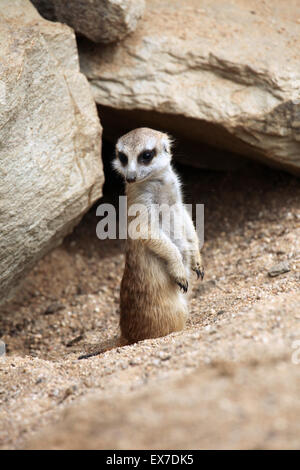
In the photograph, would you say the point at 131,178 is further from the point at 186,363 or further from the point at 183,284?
the point at 186,363

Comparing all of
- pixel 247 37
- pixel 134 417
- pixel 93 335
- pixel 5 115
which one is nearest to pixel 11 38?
pixel 5 115

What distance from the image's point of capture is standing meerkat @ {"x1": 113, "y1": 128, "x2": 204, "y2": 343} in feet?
9.91

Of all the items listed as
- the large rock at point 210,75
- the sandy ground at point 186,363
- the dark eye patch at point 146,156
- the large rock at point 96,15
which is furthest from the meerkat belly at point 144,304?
the large rock at point 96,15

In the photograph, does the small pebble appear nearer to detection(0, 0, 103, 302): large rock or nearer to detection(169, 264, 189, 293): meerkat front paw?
detection(169, 264, 189, 293): meerkat front paw

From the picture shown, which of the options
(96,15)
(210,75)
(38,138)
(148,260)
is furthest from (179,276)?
(96,15)

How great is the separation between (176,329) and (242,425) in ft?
5.18

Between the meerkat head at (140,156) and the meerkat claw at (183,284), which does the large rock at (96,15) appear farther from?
the meerkat claw at (183,284)

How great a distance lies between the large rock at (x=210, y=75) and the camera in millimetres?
3596

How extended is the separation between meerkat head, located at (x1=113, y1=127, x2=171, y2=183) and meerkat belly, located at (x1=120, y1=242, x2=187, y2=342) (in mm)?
388

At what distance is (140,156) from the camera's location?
3.02m

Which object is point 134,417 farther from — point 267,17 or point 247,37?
point 267,17

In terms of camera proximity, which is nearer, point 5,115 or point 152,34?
point 5,115

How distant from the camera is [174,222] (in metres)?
3.28

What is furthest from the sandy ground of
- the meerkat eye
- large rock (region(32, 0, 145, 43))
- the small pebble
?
large rock (region(32, 0, 145, 43))
